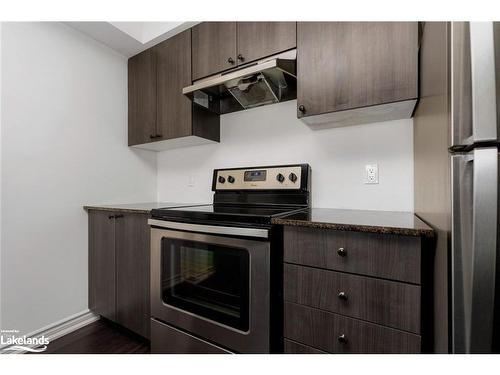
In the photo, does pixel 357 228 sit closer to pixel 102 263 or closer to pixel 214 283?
pixel 214 283

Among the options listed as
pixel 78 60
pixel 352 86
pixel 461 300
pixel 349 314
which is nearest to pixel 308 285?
pixel 349 314

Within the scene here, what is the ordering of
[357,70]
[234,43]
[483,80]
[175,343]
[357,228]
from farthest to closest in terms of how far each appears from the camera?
[234,43], [175,343], [357,70], [357,228], [483,80]

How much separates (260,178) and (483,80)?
126 centimetres

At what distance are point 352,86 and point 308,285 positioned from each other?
962 mm

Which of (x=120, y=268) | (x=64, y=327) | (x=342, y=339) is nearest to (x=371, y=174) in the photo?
(x=342, y=339)

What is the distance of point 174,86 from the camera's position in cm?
183

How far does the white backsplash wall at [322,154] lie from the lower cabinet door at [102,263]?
2.25 feet

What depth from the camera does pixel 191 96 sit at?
5.57ft

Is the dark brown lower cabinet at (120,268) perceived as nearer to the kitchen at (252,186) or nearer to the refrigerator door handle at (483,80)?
the kitchen at (252,186)

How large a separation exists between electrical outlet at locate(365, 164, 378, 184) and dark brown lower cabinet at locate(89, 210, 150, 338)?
140 cm

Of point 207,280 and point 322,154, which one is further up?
point 322,154

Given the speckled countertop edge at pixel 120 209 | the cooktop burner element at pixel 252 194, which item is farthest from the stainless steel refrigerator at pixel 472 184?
the speckled countertop edge at pixel 120 209

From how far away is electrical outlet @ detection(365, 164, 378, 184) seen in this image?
1.43 metres

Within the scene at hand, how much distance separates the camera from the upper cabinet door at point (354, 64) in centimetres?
108
